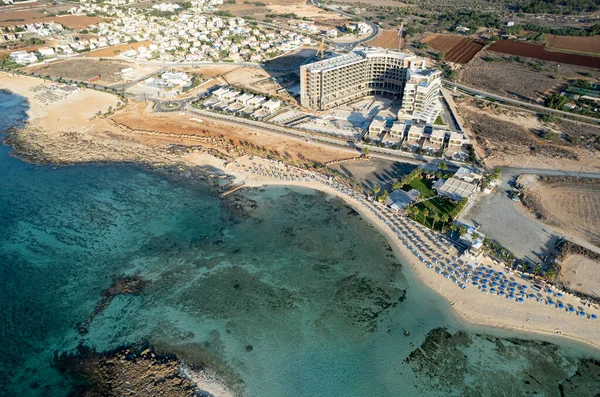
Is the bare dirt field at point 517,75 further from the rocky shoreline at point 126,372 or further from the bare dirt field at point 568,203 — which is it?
the rocky shoreline at point 126,372

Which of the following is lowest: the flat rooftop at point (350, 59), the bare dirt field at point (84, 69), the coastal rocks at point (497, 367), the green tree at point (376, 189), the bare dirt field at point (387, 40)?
the coastal rocks at point (497, 367)

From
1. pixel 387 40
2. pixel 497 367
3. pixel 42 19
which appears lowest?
pixel 497 367

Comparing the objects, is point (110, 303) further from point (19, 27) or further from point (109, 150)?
point (19, 27)

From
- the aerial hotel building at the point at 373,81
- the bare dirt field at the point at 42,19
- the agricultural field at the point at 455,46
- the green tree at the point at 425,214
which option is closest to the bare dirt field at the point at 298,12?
the agricultural field at the point at 455,46

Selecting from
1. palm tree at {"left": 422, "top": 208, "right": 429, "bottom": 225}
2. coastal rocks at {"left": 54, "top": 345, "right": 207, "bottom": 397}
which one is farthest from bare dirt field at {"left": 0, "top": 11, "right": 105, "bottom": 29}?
palm tree at {"left": 422, "top": 208, "right": 429, "bottom": 225}

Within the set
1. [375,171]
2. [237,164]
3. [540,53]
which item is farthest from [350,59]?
[540,53]

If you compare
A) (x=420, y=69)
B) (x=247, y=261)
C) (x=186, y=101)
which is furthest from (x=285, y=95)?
(x=247, y=261)

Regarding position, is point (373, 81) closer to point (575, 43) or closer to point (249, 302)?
point (249, 302)
